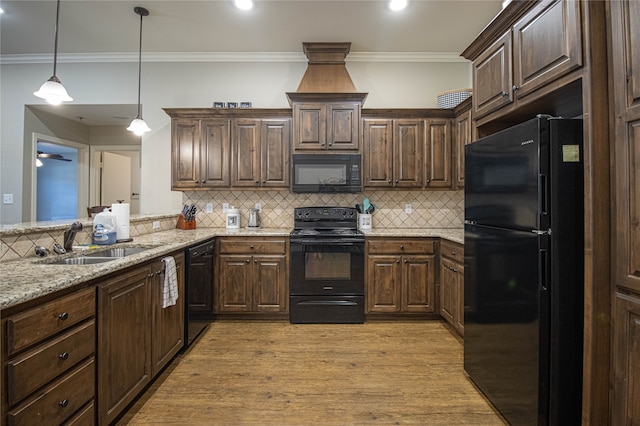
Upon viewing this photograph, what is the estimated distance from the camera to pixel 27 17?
10.2 ft

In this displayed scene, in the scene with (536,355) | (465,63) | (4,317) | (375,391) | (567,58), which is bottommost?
(375,391)

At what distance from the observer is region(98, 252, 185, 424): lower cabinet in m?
1.54

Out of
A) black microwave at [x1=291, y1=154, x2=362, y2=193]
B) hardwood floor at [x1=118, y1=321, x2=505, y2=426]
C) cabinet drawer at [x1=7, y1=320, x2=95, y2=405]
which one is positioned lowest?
hardwood floor at [x1=118, y1=321, x2=505, y2=426]

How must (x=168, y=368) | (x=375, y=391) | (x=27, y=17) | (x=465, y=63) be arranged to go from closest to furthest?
(x=375, y=391) → (x=168, y=368) → (x=27, y=17) → (x=465, y=63)

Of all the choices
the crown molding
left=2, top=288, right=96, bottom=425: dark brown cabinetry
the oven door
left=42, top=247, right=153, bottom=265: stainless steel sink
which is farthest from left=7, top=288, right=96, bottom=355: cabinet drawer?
the crown molding

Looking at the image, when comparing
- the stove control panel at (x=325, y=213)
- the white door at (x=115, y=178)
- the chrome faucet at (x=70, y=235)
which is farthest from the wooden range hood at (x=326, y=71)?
the white door at (x=115, y=178)

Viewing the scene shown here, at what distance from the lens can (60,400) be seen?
1268 mm

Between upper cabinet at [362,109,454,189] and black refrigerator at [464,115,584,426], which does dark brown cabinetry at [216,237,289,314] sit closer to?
upper cabinet at [362,109,454,189]

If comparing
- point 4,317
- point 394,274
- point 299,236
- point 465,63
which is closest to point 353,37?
point 465,63

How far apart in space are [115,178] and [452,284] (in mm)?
6696

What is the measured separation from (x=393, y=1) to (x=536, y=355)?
2.99m

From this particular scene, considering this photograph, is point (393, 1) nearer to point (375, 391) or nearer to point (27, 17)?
point (375, 391)

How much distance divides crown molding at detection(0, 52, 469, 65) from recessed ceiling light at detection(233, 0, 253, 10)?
94 centimetres

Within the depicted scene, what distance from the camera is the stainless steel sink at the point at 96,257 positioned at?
1885mm
